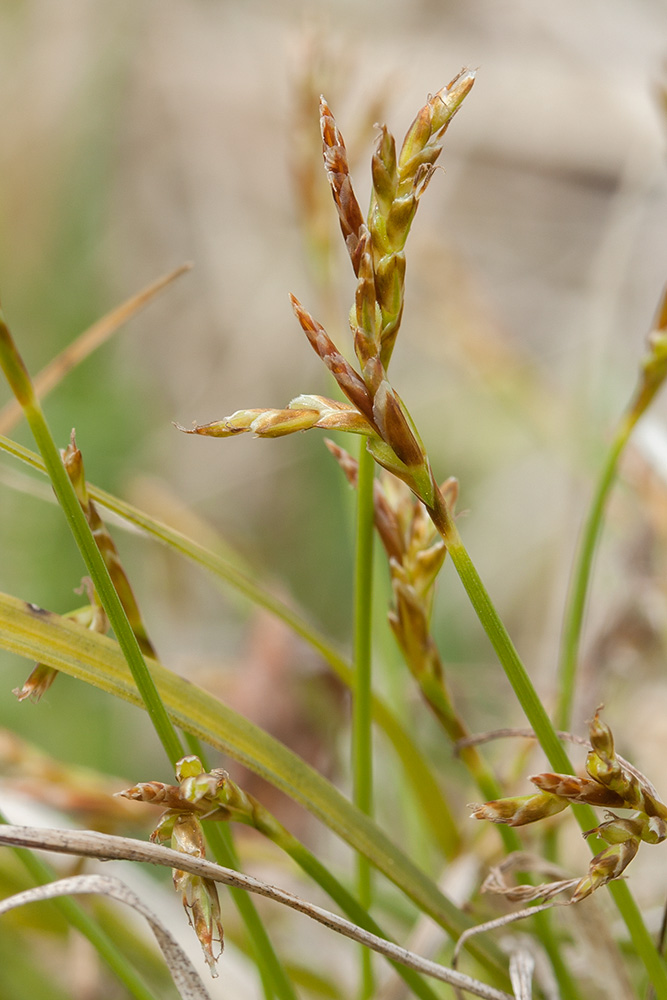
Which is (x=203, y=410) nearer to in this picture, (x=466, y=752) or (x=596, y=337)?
(x=596, y=337)

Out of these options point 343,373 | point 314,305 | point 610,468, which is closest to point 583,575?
point 610,468

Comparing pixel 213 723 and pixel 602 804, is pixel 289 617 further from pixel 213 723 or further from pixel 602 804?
pixel 602 804

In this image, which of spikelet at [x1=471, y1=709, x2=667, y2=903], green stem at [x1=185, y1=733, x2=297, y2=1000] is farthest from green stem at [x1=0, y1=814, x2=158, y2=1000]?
spikelet at [x1=471, y1=709, x2=667, y2=903]

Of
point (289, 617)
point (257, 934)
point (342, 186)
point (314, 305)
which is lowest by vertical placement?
point (257, 934)

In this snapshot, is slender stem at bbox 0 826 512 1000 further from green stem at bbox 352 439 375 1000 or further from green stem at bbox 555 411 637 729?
green stem at bbox 555 411 637 729

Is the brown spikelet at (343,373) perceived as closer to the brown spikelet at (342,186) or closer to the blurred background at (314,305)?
the brown spikelet at (342,186)

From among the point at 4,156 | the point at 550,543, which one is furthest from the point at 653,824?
the point at 4,156

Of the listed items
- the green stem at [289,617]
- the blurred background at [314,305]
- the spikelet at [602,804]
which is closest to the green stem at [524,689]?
the spikelet at [602,804]
